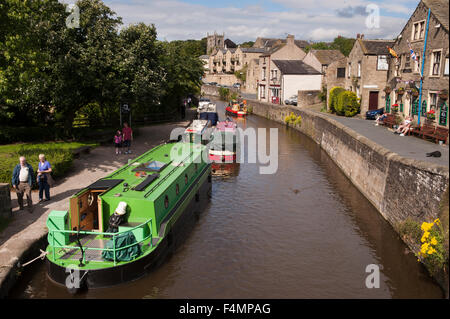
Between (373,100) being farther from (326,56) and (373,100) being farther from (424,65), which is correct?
(326,56)

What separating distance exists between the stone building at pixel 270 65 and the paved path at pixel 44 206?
33.0 metres

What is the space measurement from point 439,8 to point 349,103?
12.7 metres

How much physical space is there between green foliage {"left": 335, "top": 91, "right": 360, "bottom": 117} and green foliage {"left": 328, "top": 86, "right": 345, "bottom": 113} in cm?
143

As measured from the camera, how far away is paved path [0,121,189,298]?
1080cm

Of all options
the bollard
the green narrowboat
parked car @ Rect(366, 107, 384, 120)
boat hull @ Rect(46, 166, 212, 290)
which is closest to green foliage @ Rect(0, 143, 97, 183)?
the bollard

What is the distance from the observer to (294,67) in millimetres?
56219

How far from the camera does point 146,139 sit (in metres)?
29.1

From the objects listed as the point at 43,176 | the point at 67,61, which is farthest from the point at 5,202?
the point at 67,61

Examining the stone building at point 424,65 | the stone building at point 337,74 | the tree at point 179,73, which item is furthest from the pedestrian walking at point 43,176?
the stone building at point 337,74

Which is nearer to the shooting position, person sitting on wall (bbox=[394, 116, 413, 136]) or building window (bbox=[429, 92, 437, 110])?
building window (bbox=[429, 92, 437, 110])

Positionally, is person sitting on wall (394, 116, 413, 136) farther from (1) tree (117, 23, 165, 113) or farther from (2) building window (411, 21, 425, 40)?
A: (1) tree (117, 23, 165, 113)
